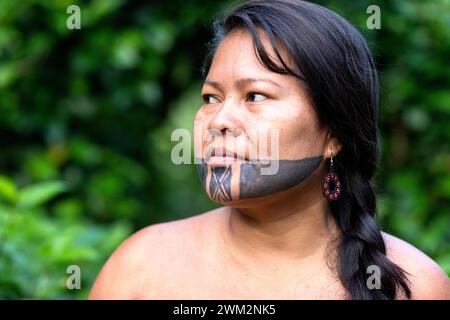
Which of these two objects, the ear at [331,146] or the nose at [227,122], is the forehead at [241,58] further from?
the ear at [331,146]

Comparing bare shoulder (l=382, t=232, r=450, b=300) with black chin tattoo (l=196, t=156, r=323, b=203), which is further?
bare shoulder (l=382, t=232, r=450, b=300)

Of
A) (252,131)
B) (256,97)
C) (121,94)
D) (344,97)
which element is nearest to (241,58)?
(256,97)

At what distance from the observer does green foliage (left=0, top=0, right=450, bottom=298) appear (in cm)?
484

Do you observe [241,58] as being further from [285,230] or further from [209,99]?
[285,230]

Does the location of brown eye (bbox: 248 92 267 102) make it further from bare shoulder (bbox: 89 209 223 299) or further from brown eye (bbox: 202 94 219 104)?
bare shoulder (bbox: 89 209 223 299)

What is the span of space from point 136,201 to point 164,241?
9.75 ft

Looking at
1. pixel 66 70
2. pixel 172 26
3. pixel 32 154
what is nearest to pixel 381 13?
pixel 172 26

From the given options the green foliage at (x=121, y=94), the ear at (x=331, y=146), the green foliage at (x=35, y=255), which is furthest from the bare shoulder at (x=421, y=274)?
the green foliage at (x=121, y=94)

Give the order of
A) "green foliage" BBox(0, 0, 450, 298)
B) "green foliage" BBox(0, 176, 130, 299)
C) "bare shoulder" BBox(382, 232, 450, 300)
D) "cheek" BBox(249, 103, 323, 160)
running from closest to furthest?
"cheek" BBox(249, 103, 323, 160) → "bare shoulder" BBox(382, 232, 450, 300) → "green foliage" BBox(0, 176, 130, 299) → "green foliage" BBox(0, 0, 450, 298)

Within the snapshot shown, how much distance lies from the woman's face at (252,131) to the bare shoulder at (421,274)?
47 centimetres

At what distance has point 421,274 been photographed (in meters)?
2.71

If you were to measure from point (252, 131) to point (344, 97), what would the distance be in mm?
381

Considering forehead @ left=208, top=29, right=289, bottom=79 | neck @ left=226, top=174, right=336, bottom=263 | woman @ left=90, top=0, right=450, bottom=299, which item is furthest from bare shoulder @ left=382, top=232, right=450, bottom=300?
forehead @ left=208, top=29, right=289, bottom=79

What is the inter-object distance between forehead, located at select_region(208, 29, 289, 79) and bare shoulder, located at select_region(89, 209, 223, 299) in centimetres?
58
